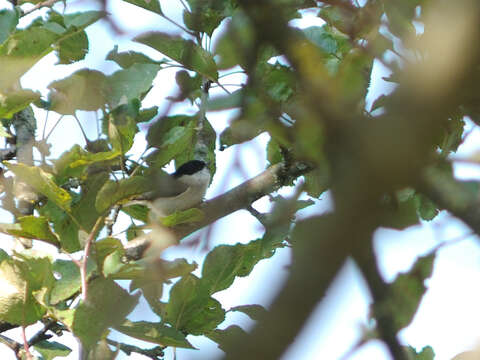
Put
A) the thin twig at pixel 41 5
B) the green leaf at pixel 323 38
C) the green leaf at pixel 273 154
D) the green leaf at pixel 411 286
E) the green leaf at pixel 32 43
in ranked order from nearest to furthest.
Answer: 1. the green leaf at pixel 411 286
2. the green leaf at pixel 323 38
3. the green leaf at pixel 32 43
4. the green leaf at pixel 273 154
5. the thin twig at pixel 41 5

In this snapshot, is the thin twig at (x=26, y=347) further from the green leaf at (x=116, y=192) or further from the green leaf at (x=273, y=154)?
the green leaf at (x=273, y=154)

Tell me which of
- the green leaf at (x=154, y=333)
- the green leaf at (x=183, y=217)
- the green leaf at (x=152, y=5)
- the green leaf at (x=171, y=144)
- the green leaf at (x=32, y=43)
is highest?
the green leaf at (x=152, y=5)

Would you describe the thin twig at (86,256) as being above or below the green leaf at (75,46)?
below

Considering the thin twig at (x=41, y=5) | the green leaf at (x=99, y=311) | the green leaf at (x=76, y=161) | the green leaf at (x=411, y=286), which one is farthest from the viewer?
the thin twig at (x=41, y=5)

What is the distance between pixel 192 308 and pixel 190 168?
110 cm

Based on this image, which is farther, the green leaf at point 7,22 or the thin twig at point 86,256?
the green leaf at point 7,22

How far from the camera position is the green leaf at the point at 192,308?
2064mm

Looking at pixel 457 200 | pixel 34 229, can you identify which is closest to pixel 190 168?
pixel 34 229

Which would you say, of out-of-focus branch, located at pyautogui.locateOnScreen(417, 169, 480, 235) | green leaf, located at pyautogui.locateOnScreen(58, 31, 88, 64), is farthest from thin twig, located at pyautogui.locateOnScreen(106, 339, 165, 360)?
out-of-focus branch, located at pyautogui.locateOnScreen(417, 169, 480, 235)

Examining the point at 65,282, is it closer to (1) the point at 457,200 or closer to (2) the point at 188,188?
(2) the point at 188,188

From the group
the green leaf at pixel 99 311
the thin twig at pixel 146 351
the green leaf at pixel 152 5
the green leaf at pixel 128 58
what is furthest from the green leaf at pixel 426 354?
the green leaf at pixel 152 5

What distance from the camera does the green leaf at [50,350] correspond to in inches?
85.1

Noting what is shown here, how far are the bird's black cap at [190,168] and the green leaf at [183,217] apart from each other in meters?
0.74

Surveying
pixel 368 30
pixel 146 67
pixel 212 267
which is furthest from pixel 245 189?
pixel 368 30
